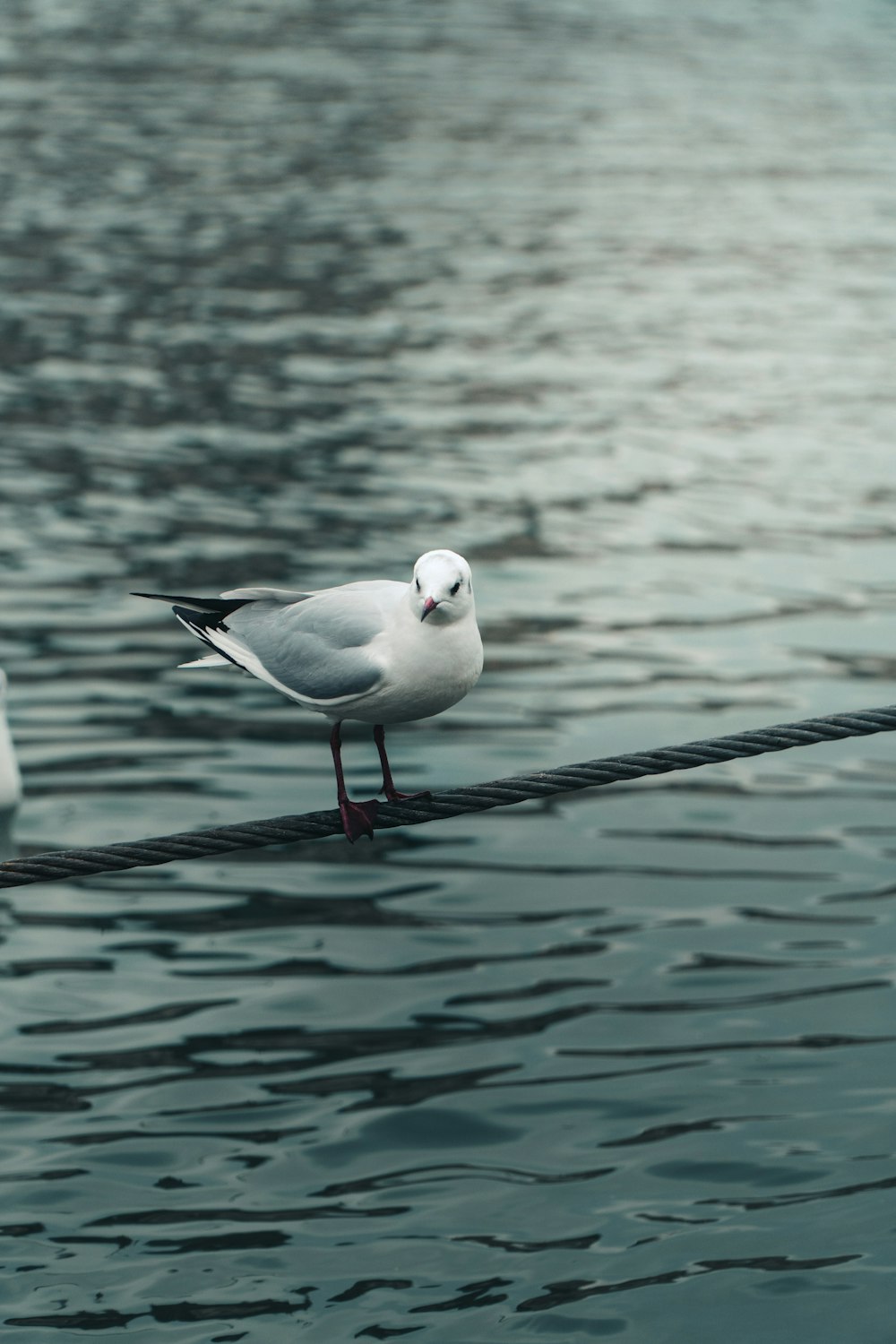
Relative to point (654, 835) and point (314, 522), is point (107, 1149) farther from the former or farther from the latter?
point (314, 522)

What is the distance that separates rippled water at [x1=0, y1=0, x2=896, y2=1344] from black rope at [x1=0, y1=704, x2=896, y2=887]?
2.84m

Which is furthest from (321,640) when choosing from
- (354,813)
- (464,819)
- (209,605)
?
(464,819)

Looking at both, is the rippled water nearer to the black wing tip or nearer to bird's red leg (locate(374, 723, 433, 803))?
bird's red leg (locate(374, 723, 433, 803))

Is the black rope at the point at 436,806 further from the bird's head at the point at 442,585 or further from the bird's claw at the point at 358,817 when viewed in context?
the bird's head at the point at 442,585

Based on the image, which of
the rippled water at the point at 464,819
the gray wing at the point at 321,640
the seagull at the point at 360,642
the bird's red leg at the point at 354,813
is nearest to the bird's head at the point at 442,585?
the seagull at the point at 360,642

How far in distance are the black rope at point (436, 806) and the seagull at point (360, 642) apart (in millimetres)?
246

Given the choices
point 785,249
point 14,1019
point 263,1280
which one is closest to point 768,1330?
point 263,1280

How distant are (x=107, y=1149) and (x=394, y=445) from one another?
40.3 ft

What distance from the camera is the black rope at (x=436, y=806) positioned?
4.92m

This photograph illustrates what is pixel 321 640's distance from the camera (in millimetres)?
5223

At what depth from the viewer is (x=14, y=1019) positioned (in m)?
9.08

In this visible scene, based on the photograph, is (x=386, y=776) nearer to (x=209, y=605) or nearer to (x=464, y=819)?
(x=209, y=605)

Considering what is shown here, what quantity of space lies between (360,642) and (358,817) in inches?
21.8

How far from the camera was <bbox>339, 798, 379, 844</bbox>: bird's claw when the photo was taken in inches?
209
